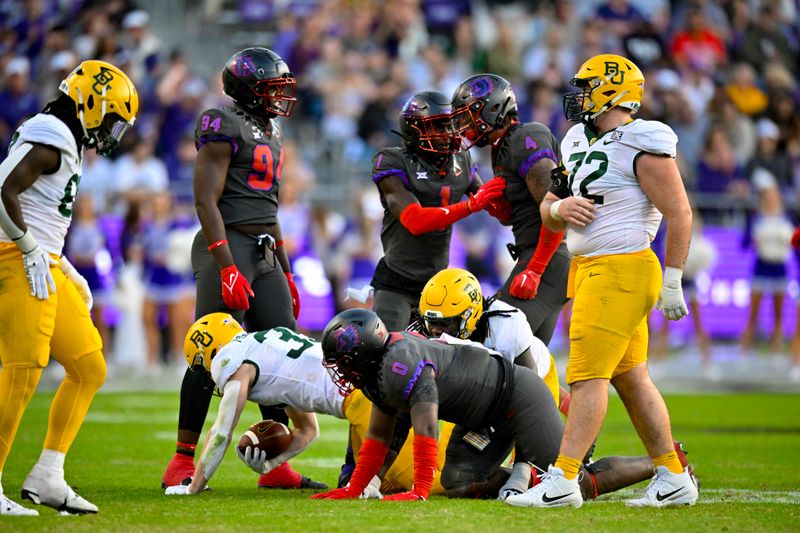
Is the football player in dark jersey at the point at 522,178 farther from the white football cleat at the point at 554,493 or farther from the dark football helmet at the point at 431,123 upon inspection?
the white football cleat at the point at 554,493

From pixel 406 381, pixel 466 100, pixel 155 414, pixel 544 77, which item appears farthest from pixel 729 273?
pixel 406 381

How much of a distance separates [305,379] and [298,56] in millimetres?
12121

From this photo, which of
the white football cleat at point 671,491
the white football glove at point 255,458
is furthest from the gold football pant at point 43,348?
the white football cleat at point 671,491

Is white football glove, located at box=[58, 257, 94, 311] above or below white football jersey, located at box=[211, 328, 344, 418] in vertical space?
above

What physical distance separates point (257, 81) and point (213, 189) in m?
0.68

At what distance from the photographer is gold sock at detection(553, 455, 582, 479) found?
541cm

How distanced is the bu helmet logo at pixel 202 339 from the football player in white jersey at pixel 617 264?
1.85 m

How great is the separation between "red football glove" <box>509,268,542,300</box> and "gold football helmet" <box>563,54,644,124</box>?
48.7 inches

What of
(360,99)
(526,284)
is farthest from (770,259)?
(526,284)

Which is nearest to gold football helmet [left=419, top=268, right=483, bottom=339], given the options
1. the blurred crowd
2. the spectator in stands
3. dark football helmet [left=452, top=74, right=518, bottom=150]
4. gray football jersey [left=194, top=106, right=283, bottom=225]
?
dark football helmet [left=452, top=74, right=518, bottom=150]

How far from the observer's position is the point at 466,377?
581 centimetres

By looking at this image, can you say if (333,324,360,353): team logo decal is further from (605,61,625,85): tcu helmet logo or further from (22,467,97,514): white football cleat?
(605,61,625,85): tcu helmet logo

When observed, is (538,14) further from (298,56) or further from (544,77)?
(298,56)

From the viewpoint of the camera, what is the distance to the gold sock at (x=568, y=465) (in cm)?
541
